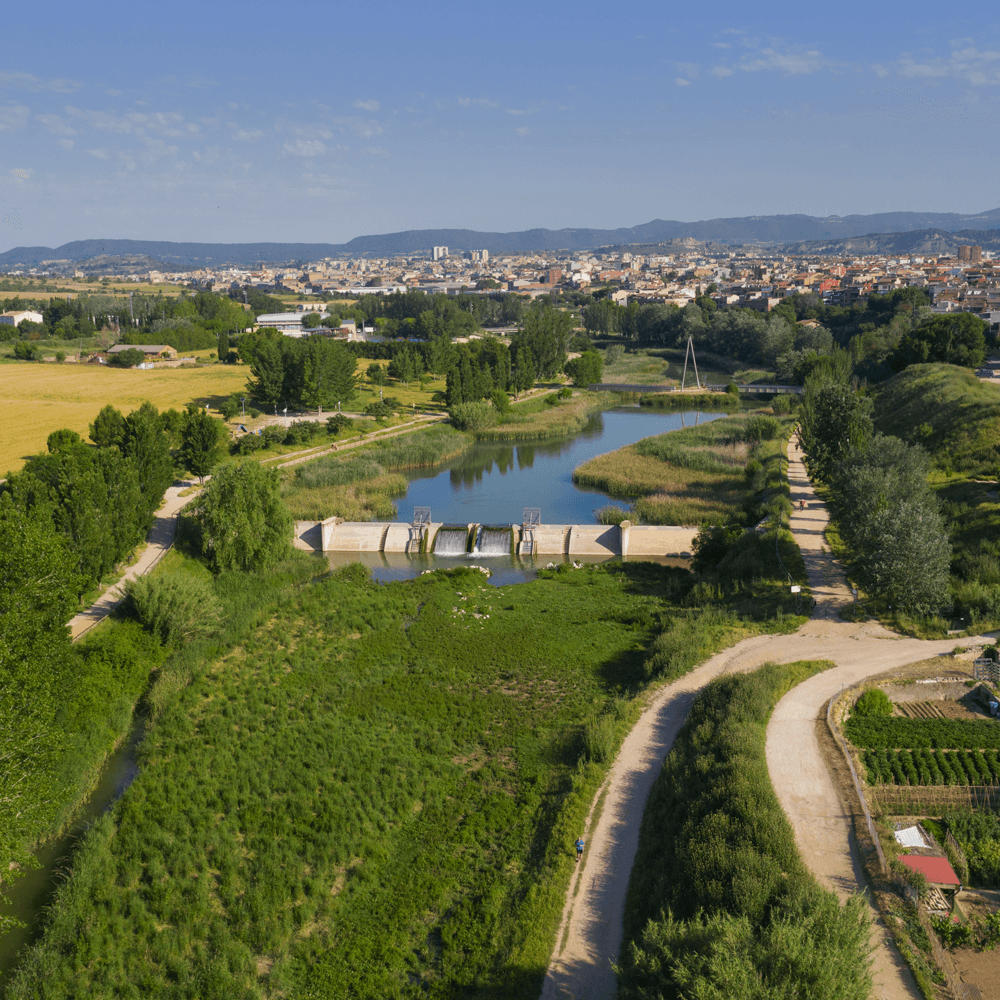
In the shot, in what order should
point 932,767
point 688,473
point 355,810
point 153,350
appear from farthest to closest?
point 153,350 → point 688,473 → point 355,810 → point 932,767

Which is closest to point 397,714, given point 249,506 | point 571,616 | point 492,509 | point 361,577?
point 571,616

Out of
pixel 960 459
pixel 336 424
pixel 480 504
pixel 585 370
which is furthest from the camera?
pixel 585 370

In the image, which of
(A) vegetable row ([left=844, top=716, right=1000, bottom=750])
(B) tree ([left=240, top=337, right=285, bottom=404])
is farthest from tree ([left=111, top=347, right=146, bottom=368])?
(A) vegetable row ([left=844, top=716, right=1000, bottom=750])

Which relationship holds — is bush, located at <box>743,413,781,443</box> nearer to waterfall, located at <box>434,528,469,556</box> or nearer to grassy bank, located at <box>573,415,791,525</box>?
grassy bank, located at <box>573,415,791,525</box>

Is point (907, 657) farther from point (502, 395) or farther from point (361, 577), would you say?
point (502, 395)

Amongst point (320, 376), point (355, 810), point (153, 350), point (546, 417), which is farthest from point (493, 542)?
point (153, 350)

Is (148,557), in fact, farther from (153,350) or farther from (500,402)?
(153,350)
